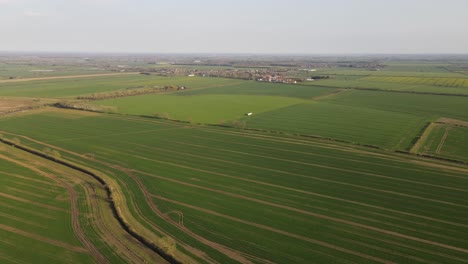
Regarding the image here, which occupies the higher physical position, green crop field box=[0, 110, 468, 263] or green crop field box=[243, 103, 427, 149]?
green crop field box=[243, 103, 427, 149]

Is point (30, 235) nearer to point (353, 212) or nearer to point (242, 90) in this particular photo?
point (353, 212)

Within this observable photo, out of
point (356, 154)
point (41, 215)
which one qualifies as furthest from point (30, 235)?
point (356, 154)

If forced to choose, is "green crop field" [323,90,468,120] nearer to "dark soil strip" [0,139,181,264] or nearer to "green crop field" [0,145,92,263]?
"dark soil strip" [0,139,181,264]

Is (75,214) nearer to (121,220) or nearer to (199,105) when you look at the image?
(121,220)

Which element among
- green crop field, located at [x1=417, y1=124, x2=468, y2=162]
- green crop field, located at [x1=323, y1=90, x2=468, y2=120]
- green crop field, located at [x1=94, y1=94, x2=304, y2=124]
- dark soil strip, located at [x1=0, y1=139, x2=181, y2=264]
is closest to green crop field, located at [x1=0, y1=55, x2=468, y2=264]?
dark soil strip, located at [x1=0, y1=139, x2=181, y2=264]

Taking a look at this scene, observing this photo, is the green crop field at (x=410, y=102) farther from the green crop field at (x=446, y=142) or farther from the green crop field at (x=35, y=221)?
the green crop field at (x=35, y=221)
